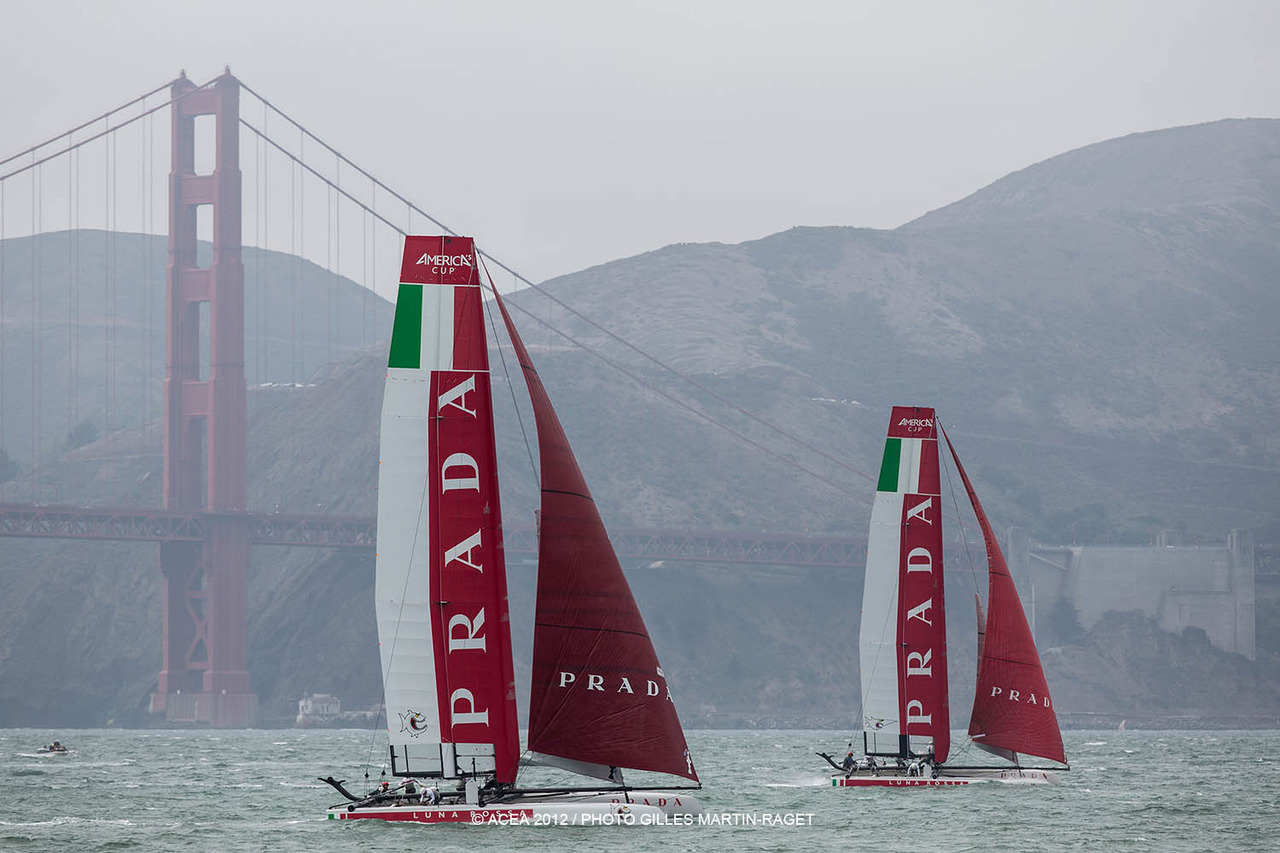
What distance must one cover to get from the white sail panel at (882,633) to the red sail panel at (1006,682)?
121 centimetres

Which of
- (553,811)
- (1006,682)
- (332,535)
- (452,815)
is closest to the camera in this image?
(553,811)

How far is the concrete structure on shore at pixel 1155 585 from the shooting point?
101188mm

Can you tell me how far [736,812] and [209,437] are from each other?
5453cm

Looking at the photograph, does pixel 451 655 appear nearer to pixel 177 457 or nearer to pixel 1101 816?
pixel 1101 816

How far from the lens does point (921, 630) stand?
30156 millimetres

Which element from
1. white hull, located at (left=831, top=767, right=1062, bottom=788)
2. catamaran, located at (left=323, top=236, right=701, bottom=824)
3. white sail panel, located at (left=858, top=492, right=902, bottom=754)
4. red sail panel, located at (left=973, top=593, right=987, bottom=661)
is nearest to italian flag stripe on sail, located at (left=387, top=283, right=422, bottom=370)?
catamaran, located at (left=323, top=236, right=701, bottom=824)

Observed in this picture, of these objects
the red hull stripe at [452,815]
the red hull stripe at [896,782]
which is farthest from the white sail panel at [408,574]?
the red hull stripe at [896,782]

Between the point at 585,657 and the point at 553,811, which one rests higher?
the point at 585,657

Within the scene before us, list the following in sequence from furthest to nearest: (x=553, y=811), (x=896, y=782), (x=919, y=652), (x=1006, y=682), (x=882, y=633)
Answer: (x=1006, y=682) < (x=882, y=633) < (x=919, y=652) < (x=896, y=782) < (x=553, y=811)

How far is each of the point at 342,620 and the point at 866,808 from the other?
72298mm

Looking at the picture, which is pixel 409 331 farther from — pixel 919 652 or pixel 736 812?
pixel 919 652

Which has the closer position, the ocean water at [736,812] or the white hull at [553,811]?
the white hull at [553,811]

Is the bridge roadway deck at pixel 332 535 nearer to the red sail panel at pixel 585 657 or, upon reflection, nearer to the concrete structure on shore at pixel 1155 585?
the concrete structure on shore at pixel 1155 585

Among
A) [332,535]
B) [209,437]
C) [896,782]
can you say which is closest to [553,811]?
[896,782]
